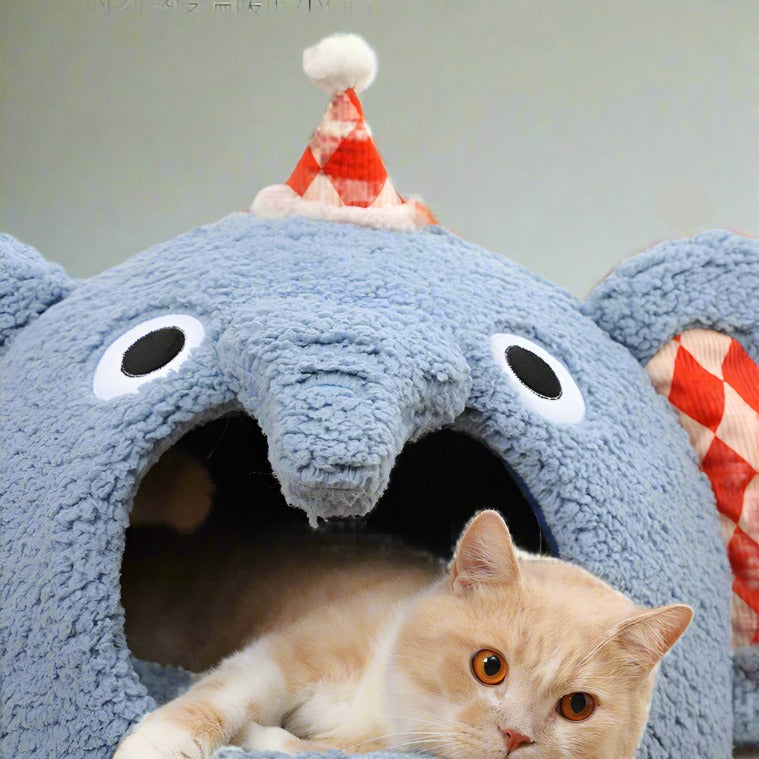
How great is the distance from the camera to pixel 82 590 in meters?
0.79

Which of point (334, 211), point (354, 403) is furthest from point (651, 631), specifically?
point (334, 211)

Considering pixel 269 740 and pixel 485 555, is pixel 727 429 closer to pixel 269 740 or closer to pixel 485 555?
pixel 485 555

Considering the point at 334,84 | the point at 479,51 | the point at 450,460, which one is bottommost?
the point at 450,460

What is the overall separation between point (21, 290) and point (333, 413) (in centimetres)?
51

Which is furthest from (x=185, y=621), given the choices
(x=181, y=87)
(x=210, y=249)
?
(x=181, y=87)

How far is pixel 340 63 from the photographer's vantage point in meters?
0.95

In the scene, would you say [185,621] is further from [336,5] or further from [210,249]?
[336,5]

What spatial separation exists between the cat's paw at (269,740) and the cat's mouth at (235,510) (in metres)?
0.28

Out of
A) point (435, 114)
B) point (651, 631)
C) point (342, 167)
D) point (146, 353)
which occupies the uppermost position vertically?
point (435, 114)

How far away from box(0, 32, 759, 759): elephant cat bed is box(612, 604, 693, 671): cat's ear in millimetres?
131

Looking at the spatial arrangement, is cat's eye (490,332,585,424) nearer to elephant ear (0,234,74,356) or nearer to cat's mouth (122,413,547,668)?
cat's mouth (122,413,547,668)

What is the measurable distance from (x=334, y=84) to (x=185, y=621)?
625mm

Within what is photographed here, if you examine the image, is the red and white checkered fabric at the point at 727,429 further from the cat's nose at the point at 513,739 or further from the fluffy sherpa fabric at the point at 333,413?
the cat's nose at the point at 513,739

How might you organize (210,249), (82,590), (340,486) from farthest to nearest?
(210,249)
(82,590)
(340,486)
